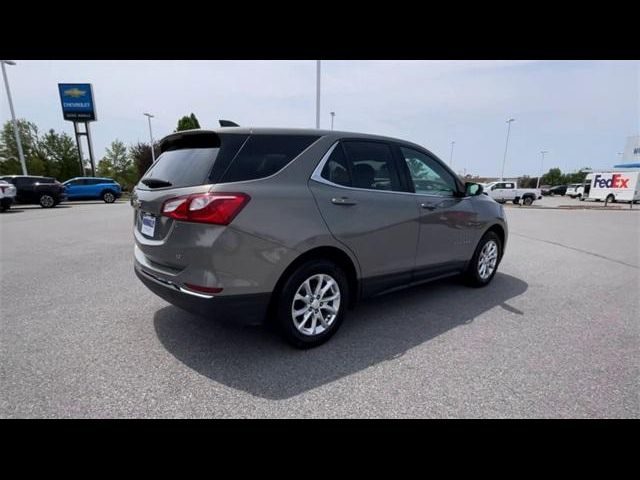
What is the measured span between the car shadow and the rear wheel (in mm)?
17642

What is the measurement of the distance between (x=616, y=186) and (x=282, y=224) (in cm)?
3802

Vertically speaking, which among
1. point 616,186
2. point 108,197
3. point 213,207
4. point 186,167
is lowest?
point 108,197

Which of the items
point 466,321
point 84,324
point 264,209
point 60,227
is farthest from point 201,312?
point 60,227

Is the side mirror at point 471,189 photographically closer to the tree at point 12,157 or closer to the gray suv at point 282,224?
→ the gray suv at point 282,224

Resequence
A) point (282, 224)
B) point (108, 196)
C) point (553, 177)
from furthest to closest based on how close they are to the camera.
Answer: point (553, 177)
point (108, 196)
point (282, 224)

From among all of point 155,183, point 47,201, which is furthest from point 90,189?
point 155,183

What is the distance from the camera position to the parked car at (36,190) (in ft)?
50.6

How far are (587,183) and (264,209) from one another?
45.5 m

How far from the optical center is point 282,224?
7.85ft

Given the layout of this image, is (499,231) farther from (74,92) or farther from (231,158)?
(74,92)

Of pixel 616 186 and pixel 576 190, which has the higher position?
pixel 616 186

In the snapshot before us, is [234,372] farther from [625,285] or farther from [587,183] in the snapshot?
[587,183]

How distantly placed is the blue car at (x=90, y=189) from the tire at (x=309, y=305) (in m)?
23.4

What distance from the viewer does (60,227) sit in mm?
9352
